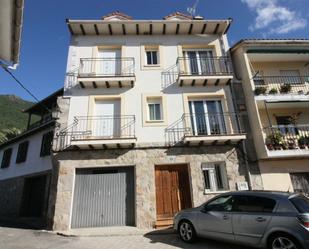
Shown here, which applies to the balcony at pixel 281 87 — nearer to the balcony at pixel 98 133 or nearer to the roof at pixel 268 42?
the roof at pixel 268 42

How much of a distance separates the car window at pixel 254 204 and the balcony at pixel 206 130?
13.1ft

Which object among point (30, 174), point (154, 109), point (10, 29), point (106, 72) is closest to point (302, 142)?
point (154, 109)

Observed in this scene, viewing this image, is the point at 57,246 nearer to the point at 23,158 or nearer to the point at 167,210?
the point at 167,210

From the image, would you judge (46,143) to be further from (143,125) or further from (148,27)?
(148,27)

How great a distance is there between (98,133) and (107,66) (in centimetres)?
389

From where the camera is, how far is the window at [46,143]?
589 inches

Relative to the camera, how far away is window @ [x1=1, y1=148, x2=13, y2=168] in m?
18.7

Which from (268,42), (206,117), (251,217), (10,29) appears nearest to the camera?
(10,29)

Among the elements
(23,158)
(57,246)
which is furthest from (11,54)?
(23,158)

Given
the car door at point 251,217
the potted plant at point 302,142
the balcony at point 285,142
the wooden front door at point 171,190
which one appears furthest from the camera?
the potted plant at point 302,142

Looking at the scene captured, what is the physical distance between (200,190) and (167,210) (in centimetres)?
169

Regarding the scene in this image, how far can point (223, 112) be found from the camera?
35.4ft

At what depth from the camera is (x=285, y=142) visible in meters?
9.80

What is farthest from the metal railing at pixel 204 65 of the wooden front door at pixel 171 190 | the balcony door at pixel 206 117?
the wooden front door at pixel 171 190
